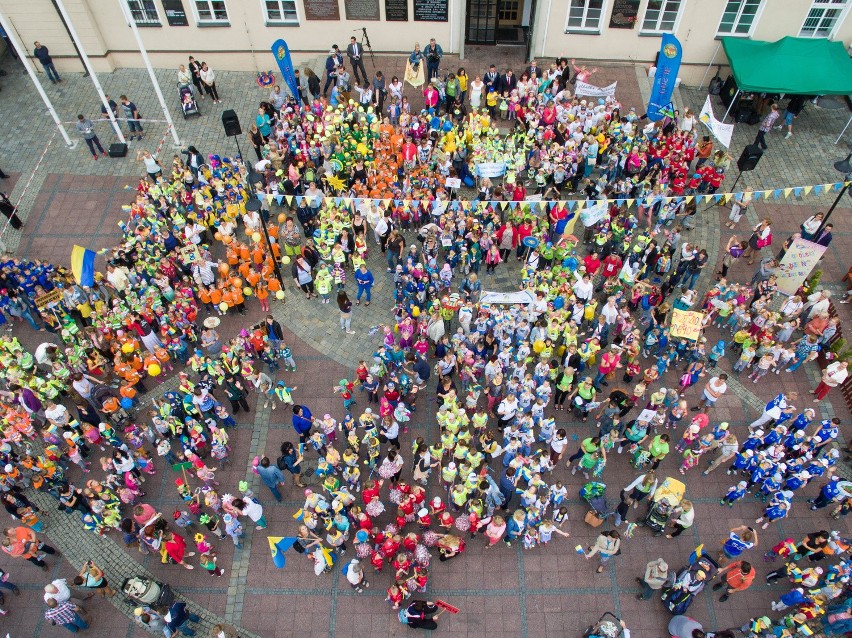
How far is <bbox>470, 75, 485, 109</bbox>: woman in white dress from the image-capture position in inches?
948

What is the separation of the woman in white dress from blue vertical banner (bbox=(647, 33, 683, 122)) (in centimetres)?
624

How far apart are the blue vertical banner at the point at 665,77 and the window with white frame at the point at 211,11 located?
16.8 meters

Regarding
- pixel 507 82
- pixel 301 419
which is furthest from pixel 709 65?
pixel 301 419

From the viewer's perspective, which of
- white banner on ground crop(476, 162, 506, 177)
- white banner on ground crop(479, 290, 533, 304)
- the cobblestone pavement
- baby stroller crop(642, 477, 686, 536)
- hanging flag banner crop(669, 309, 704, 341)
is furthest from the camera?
white banner on ground crop(476, 162, 506, 177)

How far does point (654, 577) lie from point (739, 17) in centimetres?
2142

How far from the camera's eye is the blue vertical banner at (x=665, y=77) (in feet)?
71.3

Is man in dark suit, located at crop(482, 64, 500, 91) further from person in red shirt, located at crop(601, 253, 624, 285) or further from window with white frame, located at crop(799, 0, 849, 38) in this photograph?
window with white frame, located at crop(799, 0, 849, 38)

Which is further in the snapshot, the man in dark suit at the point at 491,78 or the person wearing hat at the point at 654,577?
the man in dark suit at the point at 491,78

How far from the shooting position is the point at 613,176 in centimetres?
2191

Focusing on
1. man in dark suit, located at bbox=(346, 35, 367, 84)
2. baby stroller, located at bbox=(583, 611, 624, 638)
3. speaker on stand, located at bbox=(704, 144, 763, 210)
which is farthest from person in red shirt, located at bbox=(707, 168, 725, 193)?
baby stroller, located at bbox=(583, 611, 624, 638)

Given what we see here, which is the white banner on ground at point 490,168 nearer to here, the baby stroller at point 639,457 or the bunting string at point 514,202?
the bunting string at point 514,202

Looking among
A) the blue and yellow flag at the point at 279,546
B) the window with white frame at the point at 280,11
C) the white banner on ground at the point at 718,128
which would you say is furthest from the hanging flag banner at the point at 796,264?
the window with white frame at the point at 280,11

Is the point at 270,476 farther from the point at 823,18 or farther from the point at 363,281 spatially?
the point at 823,18

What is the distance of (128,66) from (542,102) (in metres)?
17.7
